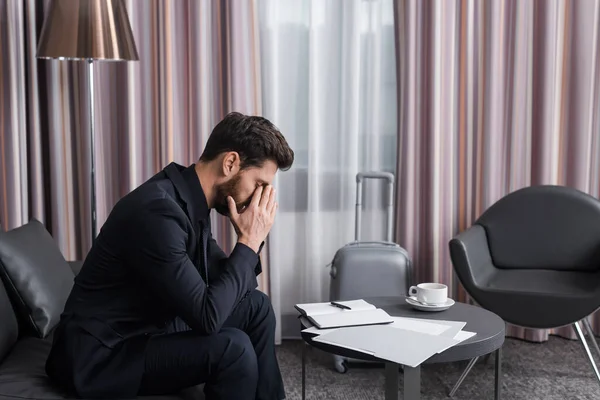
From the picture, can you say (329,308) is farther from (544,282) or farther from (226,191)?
(544,282)

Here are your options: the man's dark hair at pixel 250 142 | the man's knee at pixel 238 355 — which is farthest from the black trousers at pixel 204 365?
the man's dark hair at pixel 250 142

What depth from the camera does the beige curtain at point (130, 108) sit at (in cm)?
306

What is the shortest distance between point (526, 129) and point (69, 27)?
2.13 m

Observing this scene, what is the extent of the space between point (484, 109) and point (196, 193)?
195cm

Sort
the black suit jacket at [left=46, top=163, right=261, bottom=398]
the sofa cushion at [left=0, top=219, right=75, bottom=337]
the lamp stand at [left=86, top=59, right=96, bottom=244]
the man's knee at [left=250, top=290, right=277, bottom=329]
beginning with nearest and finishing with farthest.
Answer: the black suit jacket at [left=46, top=163, right=261, bottom=398], the man's knee at [left=250, top=290, right=277, bottom=329], the sofa cushion at [left=0, top=219, right=75, bottom=337], the lamp stand at [left=86, top=59, right=96, bottom=244]

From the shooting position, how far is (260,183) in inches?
75.3

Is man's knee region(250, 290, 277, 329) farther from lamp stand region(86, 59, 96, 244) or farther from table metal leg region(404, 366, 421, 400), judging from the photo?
lamp stand region(86, 59, 96, 244)

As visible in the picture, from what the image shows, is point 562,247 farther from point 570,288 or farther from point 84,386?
point 84,386

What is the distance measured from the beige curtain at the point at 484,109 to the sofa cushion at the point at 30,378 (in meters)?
1.83

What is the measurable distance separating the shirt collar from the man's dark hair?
64 mm

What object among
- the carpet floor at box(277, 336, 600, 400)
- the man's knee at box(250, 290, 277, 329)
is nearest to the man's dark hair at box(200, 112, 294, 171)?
the man's knee at box(250, 290, 277, 329)

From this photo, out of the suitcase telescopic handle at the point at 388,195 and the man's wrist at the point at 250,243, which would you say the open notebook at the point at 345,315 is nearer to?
the man's wrist at the point at 250,243

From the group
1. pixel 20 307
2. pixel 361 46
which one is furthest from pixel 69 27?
Answer: pixel 361 46

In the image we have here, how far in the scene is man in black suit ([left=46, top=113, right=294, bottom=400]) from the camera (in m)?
1.68
